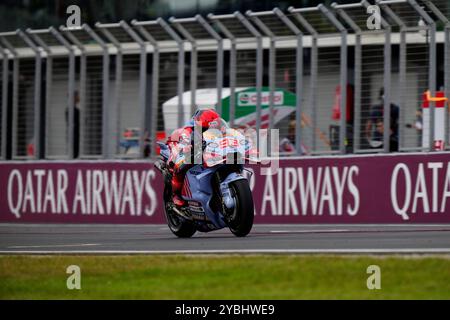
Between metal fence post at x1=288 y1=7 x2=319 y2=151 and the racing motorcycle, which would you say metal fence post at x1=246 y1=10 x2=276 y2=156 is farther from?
the racing motorcycle

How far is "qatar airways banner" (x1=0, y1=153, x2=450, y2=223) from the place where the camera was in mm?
17875

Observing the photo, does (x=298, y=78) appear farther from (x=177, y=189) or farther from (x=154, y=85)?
(x=177, y=189)

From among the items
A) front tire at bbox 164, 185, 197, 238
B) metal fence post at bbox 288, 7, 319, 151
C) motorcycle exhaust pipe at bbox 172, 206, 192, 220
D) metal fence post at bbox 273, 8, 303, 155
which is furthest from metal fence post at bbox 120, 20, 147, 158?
motorcycle exhaust pipe at bbox 172, 206, 192, 220

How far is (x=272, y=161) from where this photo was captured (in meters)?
19.0

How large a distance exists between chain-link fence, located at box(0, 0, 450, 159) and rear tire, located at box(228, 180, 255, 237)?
416 centimetres

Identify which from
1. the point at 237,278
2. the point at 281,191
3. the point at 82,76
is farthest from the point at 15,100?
the point at 237,278

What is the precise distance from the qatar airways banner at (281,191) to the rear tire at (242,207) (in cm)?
233

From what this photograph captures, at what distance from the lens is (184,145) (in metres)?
15.6

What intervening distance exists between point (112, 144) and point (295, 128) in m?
3.84

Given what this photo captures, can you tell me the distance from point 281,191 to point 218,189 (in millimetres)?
4659

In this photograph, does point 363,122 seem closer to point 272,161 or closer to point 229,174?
point 272,161

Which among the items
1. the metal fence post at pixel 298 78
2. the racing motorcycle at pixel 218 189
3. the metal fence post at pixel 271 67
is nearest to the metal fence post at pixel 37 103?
the metal fence post at pixel 271 67

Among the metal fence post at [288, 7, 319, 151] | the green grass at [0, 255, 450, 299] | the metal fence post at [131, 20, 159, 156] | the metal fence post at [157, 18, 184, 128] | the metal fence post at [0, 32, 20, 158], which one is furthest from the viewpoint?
the metal fence post at [0, 32, 20, 158]
